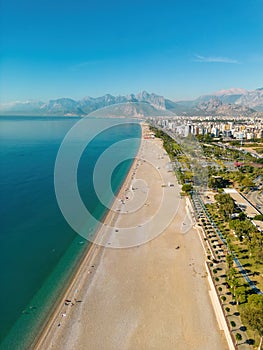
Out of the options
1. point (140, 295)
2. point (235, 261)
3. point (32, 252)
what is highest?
point (235, 261)

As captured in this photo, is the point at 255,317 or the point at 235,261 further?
the point at 235,261

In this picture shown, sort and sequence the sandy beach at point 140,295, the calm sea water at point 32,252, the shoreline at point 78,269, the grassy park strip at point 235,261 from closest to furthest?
the grassy park strip at point 235,261, the sandy beach at point 140,295, the shoreline at point 78,269, the calm sea water at point 32,252

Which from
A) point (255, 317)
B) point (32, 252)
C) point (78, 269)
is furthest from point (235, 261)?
point (32, 252)

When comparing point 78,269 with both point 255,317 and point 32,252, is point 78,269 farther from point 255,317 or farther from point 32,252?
point 255,317

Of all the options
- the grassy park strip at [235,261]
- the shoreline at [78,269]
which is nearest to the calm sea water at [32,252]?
the shoreline at [78,269]

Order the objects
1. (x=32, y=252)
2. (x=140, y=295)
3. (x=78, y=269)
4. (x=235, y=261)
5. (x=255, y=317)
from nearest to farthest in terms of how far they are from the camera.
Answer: (x=255, y=317)
(x=140, y=295)
(x=235, y=261)
(x=78, y=269)
(x=32, y=252)

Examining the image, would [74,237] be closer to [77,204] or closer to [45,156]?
[77,204]

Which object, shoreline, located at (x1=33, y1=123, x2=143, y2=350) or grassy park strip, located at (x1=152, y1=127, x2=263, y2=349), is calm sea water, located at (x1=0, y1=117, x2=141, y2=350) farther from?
grassy park strip, located at (x1=152, y1=127, x2=263, y2=349)

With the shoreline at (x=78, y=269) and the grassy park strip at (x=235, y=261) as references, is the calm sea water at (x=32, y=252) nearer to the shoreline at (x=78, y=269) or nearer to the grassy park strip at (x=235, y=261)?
the shoreline at (x=78, y=269)
